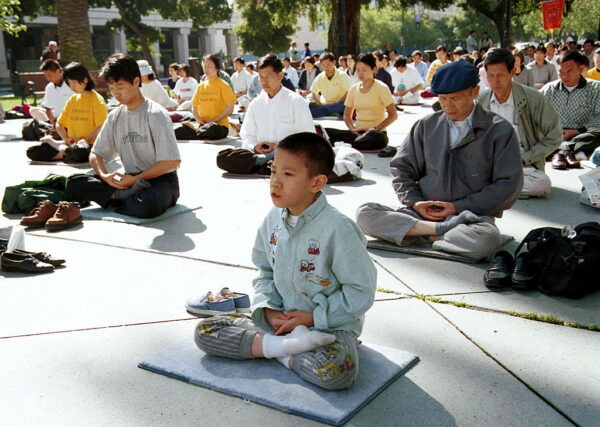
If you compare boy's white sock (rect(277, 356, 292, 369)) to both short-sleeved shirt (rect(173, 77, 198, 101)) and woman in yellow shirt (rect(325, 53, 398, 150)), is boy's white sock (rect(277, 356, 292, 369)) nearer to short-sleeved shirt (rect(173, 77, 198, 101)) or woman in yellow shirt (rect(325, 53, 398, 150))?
woman in yellow shirt (rect(325, 53, 398, 150))

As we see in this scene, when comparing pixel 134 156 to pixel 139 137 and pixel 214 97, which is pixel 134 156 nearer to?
pixel 139 137

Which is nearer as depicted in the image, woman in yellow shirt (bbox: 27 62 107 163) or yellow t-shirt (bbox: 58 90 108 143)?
woman in yellow shirt (bbox: 27 62 107 163)

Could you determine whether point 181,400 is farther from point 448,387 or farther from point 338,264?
point 448,387

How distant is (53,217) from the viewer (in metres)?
6.35

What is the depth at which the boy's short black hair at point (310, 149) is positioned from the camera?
3197 mm

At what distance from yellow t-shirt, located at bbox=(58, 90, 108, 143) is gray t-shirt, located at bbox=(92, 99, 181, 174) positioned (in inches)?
100

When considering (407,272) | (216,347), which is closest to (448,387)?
(216,347)

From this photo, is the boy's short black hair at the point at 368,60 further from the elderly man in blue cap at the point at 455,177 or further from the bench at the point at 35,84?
the bench at the point at 35,84

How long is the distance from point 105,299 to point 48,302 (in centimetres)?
35

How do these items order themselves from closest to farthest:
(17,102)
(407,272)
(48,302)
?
(48,302), (407,272), (17,102)

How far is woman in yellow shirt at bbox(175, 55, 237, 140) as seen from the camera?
1181 centimetres

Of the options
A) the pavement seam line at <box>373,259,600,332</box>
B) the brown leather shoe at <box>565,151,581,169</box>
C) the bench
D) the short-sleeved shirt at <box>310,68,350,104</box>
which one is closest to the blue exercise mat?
the pavement seam line at <box>373,259,600,332</box>

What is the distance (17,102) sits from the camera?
24875mm

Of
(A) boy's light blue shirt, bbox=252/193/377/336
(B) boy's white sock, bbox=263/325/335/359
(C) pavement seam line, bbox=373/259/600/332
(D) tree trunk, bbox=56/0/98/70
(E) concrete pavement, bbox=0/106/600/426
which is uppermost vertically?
(D) tree trunk, bbox=56/0/98/70
